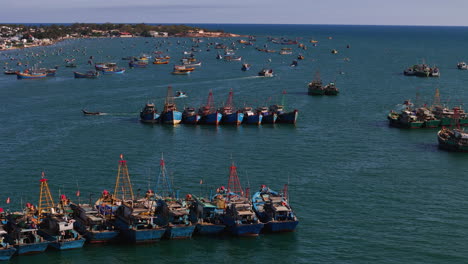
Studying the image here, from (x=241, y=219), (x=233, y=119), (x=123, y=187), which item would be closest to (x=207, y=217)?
(x=241, y=219)

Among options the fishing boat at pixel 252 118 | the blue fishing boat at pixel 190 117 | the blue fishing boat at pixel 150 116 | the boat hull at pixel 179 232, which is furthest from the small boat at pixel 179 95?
the boat hull at pixel 179 232

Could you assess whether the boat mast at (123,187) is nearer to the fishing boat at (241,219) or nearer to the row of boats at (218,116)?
the fishing boat at (241,219)

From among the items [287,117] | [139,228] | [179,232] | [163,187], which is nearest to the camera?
[139,228]

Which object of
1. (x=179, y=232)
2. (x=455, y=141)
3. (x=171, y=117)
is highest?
(x=455, y=141)

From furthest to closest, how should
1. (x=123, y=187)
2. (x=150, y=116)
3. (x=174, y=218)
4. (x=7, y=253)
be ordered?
1. (x=150, y=116)
2. (x=123, y=187)
3. (x=174, y=218)
4. (x=7, y=253)

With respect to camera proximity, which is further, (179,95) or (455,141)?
(179,95)

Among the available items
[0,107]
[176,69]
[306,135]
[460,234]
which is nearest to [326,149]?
[306,135]

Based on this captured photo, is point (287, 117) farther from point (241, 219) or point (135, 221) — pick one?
point (135, 221)

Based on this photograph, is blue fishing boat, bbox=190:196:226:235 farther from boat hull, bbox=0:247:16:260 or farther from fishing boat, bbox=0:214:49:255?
boat hull, bbox=0:247:16:260
